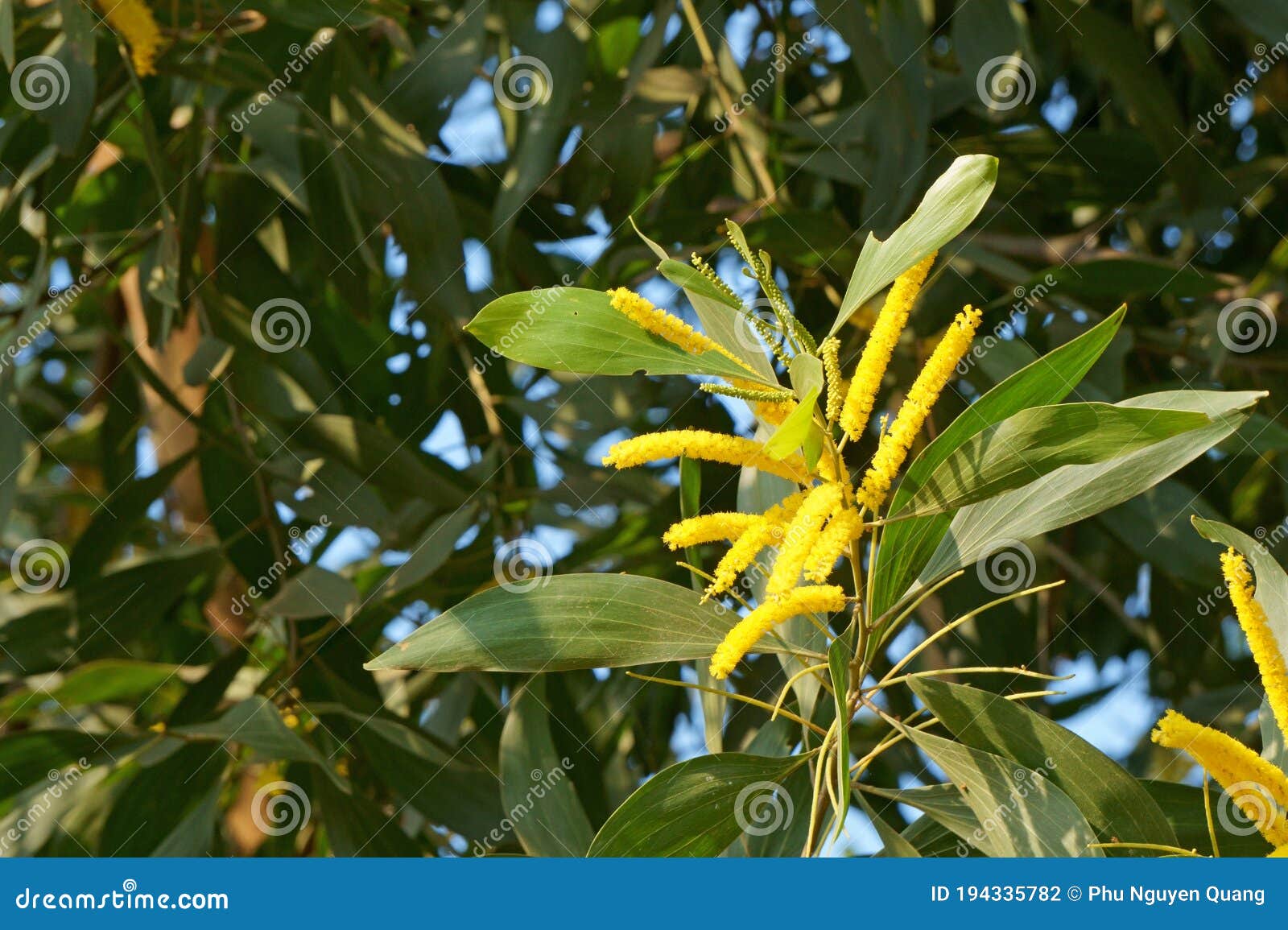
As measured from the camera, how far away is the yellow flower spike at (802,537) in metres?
0.60

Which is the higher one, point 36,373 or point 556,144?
point 36,373

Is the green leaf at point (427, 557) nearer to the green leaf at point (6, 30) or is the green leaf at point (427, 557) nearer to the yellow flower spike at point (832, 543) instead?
the green leaf at point (6, 30)

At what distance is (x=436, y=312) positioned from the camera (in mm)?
1707

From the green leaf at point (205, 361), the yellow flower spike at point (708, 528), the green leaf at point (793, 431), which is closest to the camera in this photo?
the green leaf at point (793, 431)

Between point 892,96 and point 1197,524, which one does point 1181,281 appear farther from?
point 1197,524

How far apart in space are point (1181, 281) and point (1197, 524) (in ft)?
3.45

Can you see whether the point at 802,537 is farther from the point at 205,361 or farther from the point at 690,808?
the point at 205,361

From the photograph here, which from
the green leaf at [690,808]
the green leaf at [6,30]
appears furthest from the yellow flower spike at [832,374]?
the green leaf at [6,30]

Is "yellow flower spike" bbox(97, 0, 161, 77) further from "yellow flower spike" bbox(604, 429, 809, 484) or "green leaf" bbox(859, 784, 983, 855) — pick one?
"green leaf" bbox(859, 784, 983, 855)

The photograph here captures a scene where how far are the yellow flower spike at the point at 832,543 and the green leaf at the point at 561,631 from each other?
14 cm

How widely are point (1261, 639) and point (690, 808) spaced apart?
353 millimetres

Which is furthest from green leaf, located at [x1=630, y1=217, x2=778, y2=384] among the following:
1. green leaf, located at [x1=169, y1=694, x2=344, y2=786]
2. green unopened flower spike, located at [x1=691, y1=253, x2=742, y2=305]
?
green leaf, located at [x1=169, y1=694, x2=344, y2=786]

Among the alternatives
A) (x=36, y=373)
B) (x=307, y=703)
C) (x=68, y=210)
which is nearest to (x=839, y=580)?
(x=307, y=703)

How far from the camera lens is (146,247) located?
1813 millimetres
